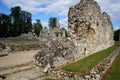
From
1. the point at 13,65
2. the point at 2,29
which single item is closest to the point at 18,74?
the point at 13,65

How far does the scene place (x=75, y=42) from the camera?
55.6 ft

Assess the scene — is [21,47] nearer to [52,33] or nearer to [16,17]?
[52,33]

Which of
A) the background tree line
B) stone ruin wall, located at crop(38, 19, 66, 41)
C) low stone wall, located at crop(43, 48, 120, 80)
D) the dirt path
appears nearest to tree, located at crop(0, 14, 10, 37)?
the background tree line

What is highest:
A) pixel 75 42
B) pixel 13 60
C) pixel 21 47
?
pixel 75 42

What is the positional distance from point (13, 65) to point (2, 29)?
51.4 metres

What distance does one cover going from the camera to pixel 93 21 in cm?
1842

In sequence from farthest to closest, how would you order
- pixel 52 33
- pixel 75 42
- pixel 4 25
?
pixel 4 25, pixel 52 33, pixel 75 42

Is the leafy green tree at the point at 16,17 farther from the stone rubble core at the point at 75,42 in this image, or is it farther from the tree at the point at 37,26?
the stone rubble core at the point at 75,42

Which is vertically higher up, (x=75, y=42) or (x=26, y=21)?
(x=26, y=21)

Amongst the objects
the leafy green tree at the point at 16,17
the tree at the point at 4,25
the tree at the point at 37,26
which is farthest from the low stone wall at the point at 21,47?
the tree at the point at 37,26

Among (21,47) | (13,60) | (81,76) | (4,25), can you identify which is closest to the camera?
(81,76)

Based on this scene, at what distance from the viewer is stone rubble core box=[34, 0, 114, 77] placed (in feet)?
47.4

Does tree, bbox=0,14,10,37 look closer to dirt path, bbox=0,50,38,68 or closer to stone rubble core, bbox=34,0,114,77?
dirt path, bbox=0,50,38,68

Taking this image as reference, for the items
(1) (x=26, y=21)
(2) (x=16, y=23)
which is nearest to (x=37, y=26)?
(1) (x=26, y=21)
